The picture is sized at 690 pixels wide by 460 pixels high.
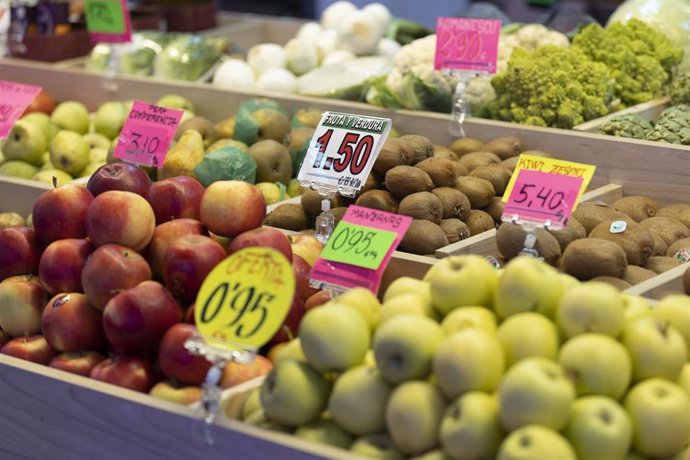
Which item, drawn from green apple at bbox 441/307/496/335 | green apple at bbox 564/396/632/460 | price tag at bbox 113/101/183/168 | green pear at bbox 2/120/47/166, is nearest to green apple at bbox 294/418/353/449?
green apple at bbox 441/307/496/335

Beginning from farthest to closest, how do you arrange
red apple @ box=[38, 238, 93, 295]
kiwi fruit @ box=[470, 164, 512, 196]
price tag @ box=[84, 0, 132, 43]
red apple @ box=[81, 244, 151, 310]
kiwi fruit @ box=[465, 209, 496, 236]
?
price tag @ box=[84, 0, 132, 43], kiwi fruit @ box=[470, 164, 512, 196], kiwi fruit @ box=[465, 209, 496, 236], red apple @ box=[38, 238, 93, 295], red apple @ box=[81, 244, 151, 310]

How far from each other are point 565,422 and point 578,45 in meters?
2.05

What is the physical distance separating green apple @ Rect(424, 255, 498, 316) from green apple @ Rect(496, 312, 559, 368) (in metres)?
0.09

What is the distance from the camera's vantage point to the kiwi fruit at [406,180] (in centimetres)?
226

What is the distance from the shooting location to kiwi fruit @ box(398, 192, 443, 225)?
7.23ft

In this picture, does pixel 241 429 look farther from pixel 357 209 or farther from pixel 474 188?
pixel 474 188

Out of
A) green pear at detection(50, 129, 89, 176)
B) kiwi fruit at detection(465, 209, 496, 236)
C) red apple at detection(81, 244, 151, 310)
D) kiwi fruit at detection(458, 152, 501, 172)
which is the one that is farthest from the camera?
green pear at detection(50, 129, 89, 176)

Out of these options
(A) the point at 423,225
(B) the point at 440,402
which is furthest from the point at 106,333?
(A) the point at 423,225

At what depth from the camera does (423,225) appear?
2.16 meters

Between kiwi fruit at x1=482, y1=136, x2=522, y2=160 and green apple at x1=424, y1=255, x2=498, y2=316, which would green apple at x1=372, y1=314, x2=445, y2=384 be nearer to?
green apple at x1=424, y1=255, x2=498, y2=316

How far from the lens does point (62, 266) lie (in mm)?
1839

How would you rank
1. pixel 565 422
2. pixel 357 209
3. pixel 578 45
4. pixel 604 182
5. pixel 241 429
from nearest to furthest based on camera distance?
pixel 565 422
pixel 241 429
pixel 357 209
pixel 604 182
pixel 578 45

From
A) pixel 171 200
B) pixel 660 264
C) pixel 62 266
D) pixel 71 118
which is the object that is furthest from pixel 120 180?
pixel 71 118

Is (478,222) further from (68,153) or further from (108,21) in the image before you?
(108,21)
